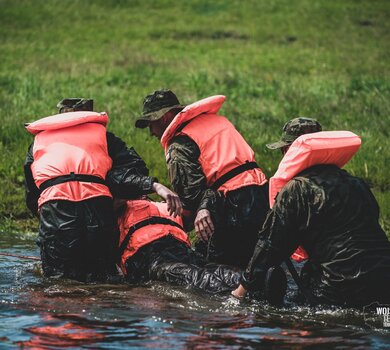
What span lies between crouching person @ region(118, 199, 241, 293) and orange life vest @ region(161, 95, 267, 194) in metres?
0.65

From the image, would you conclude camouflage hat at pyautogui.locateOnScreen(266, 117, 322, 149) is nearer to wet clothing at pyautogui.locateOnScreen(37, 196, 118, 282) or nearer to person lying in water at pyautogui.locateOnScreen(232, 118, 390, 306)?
person lying in water at pyautogui.locateOnScreen(232, 118, 390, 306)

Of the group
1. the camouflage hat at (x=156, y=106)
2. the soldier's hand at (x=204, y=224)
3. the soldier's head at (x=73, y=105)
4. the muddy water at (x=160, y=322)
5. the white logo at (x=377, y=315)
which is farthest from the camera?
the soldier's head at (x=73, y=105)

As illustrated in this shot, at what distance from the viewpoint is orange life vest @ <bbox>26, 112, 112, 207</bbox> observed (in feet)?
29.6

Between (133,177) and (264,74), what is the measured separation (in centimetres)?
1437

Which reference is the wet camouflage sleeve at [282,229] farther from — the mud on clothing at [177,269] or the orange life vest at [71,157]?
the orange life vest at [71,157]

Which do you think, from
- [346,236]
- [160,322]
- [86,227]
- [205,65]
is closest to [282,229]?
[346,236]

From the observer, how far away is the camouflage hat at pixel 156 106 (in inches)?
370

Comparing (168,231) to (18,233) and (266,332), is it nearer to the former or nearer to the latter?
(266,332)

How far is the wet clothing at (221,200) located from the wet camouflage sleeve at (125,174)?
0.32 meters

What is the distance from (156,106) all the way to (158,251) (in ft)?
4.84

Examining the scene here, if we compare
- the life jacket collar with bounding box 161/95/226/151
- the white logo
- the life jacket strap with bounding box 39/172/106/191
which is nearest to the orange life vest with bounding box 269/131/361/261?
the white logo

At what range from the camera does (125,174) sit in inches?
367

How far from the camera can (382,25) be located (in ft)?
109

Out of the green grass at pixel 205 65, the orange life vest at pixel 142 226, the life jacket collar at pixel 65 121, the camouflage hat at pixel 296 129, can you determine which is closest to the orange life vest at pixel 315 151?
the camouflage hat at pixel 296 129
